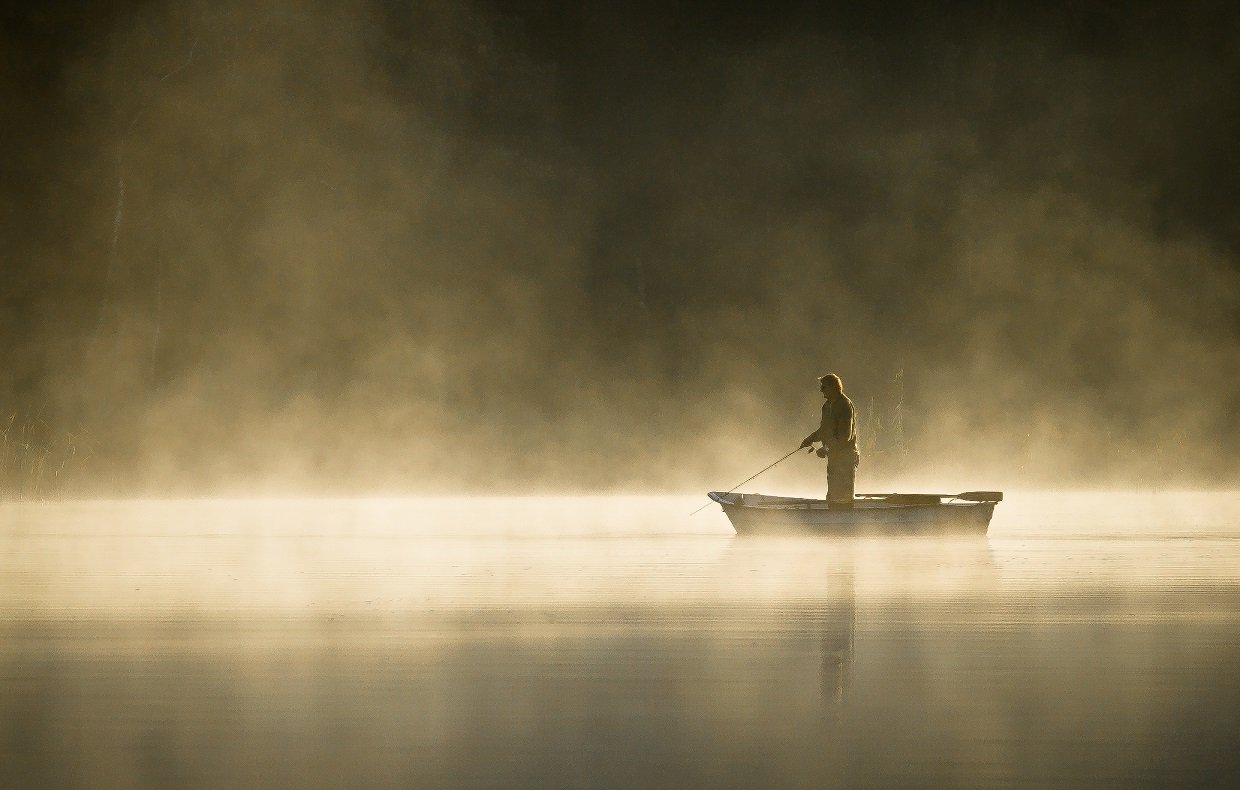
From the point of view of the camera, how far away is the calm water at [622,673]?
4430mm

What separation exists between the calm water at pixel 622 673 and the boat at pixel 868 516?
10.5 feet

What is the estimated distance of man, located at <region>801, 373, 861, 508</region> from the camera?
621 inches

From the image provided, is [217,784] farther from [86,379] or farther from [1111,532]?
[86,379]

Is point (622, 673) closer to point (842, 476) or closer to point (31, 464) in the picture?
point (842, 476)

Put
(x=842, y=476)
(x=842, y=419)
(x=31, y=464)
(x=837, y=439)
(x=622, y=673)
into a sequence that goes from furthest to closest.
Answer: (x=31, y=464)
(x=842, y=476)
(x=837, y=439)
(x=842, y=419)
(x=622, y=673)

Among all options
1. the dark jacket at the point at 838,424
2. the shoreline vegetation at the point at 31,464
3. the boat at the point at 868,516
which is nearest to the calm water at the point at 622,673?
the dark jacket at the point at 838,424

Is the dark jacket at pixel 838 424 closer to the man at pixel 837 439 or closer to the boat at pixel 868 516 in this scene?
the man at pixel 837 439

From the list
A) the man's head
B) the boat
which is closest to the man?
the man's head

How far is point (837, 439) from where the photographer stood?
52.2 ft

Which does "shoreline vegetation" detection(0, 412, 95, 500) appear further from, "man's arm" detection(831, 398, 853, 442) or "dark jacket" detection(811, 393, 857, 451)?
"man's arm" detection(831, 398, 853, 442)

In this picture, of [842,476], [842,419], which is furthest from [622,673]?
[842,476]

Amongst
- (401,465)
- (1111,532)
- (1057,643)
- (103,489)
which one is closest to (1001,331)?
(401,465)

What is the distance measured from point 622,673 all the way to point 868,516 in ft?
33.7

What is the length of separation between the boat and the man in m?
0.18
